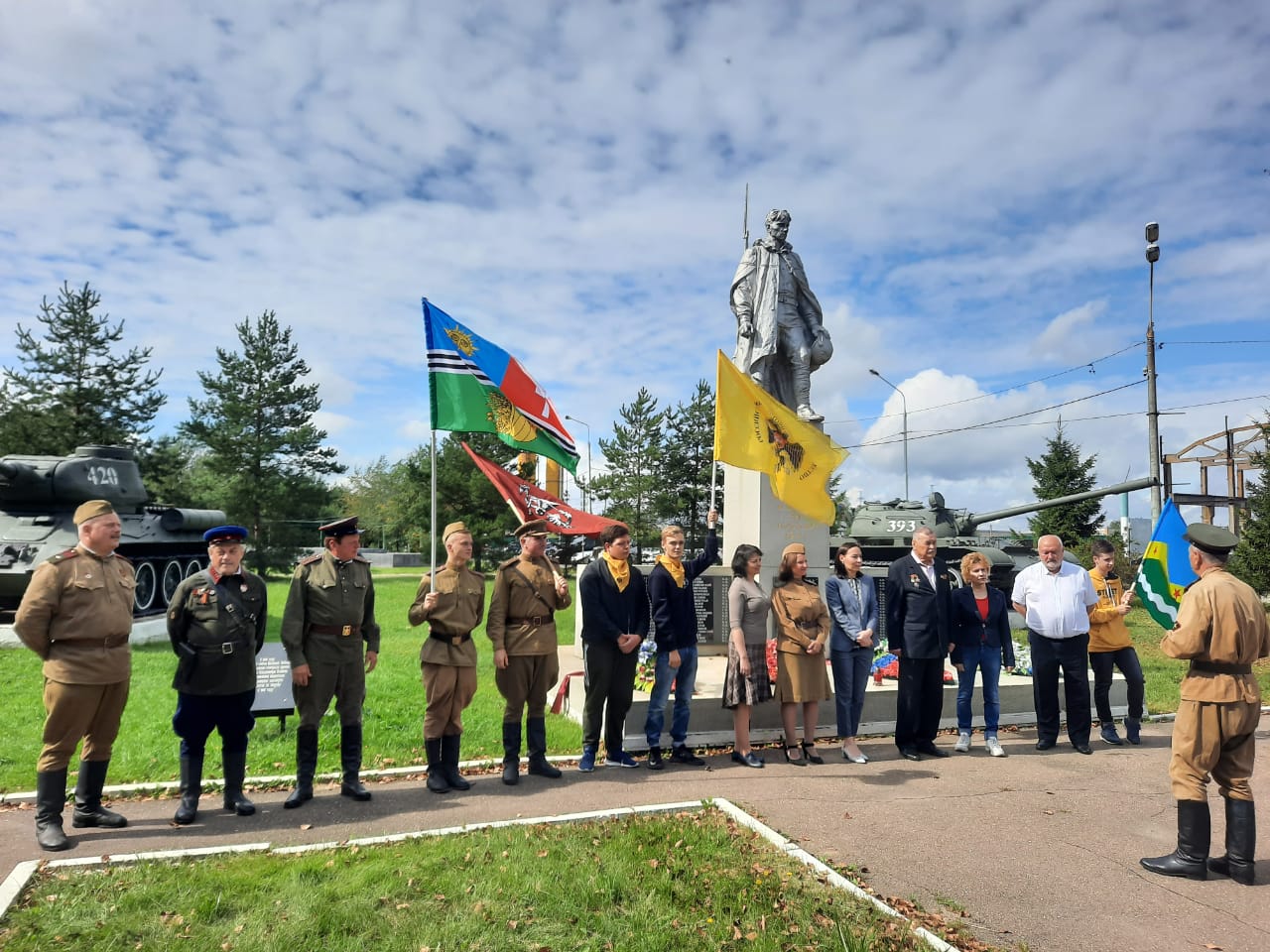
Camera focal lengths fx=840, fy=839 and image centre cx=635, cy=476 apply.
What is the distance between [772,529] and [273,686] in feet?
18.8

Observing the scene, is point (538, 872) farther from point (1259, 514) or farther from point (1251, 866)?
point (1259, 514)

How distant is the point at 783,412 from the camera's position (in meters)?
7.96

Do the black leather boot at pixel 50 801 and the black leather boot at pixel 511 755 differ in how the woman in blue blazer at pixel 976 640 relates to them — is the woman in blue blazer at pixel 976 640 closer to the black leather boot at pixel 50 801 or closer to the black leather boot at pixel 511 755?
the black leather boot at pixel 511 755

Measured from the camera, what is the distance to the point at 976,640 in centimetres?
695

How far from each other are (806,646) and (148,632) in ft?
41.0

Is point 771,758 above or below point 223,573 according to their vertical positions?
below

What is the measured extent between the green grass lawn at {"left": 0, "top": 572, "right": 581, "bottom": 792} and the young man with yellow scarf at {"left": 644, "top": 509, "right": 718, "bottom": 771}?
0.84 metres

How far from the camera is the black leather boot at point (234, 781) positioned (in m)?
5.15

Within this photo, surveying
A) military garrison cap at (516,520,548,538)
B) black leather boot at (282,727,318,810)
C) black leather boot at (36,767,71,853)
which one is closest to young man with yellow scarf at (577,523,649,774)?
military garrison cap at (516,520,548,538)

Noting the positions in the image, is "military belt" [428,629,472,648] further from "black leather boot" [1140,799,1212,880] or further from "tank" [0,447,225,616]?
"tank" [0,447,225,616]

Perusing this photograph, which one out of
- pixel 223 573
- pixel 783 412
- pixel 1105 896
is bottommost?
pixel 1105 896

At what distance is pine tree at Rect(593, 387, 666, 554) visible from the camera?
32500mm

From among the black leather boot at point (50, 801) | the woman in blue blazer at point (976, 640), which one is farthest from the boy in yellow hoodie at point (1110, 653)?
the black leather boot at point (50, 801)

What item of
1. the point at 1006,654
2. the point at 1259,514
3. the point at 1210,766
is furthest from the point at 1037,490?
the point at 1210,766
